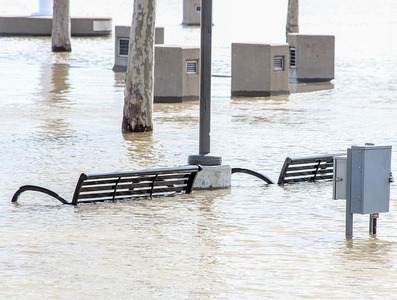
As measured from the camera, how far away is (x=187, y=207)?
13.3m

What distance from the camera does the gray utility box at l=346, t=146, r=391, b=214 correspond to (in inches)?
452

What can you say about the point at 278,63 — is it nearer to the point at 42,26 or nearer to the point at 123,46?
the point at 123,46

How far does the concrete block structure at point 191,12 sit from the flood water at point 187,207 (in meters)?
21.7

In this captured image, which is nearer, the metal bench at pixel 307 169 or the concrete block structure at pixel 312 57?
the metal bench at pixel 307 169

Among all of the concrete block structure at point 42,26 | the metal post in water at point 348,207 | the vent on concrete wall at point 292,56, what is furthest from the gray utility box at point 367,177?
the concrete block structure at point 42,26

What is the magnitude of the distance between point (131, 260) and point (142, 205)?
2.85 metres

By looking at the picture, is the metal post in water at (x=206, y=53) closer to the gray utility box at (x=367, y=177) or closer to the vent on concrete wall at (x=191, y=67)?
the gray utility box at (x=367, y=177)

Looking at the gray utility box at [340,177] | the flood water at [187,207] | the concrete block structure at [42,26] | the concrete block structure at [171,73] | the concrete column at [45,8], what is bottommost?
the flood water at [187,207]

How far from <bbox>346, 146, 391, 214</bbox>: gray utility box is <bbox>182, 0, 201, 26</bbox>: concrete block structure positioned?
1633 inches

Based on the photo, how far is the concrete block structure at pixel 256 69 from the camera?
25938 mm

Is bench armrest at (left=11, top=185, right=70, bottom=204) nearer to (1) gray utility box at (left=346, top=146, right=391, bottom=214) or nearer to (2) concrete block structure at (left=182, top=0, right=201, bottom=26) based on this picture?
(1) gray utility box at (left=346, top=146, right=391, bottom=214)

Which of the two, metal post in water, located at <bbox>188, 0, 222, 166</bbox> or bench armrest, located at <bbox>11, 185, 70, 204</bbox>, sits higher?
metal post in water, located at <bbox>188, 0, 222, 166</bbox>

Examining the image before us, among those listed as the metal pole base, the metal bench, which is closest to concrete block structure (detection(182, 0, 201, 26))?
the metal bench

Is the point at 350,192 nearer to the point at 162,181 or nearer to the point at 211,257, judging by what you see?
the point at 211,257
